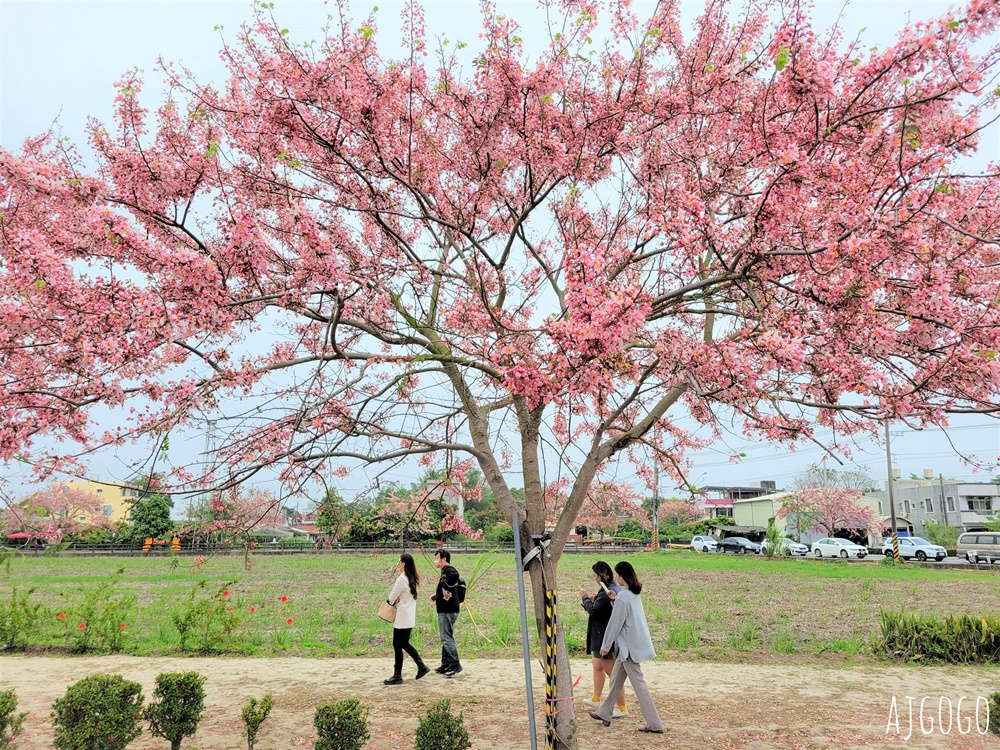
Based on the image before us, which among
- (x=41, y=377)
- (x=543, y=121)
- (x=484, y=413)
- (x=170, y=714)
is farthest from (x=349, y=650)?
(x=543, y=121)

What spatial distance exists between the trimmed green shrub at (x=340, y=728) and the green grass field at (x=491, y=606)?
45.2 inches

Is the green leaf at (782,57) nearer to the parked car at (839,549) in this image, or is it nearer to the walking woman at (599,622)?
the walking woman at (599,622)

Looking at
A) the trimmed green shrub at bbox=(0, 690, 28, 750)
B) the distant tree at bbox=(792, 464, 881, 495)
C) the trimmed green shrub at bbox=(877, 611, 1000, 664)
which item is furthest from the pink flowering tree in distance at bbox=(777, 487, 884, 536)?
the trimmed green shrub at bbox=(0, 690, 28, 750)

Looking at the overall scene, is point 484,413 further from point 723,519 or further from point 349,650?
point 723,519

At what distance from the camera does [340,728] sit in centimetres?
400

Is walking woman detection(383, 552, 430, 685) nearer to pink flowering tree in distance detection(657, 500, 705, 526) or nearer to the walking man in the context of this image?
the walking man

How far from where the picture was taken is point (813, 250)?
152 inches

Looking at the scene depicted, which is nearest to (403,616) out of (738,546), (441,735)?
(441,735)

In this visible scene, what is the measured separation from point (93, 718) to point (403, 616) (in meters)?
3.48

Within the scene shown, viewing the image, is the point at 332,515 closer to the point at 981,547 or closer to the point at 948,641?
the point at 948,641

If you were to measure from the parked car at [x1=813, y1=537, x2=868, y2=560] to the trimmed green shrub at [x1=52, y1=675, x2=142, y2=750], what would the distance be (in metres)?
37.7

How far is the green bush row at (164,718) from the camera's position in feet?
13.0

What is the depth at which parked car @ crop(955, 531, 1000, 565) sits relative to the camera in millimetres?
28195

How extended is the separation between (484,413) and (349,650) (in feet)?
18.3
